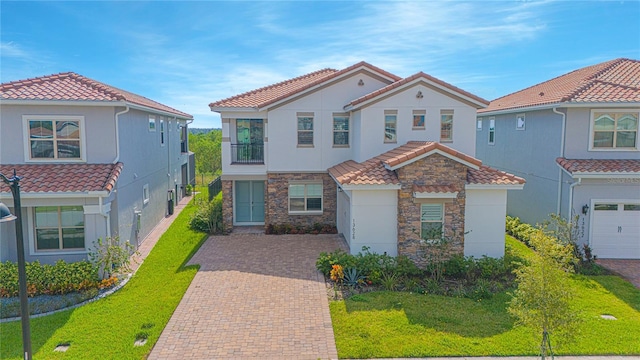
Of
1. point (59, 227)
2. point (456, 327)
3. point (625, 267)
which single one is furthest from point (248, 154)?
point (625, 267)

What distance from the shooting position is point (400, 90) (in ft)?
58.1

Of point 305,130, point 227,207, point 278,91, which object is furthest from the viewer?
point 278,91

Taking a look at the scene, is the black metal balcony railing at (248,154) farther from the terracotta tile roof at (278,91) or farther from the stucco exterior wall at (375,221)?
the stucco exterior wall at (375,221)

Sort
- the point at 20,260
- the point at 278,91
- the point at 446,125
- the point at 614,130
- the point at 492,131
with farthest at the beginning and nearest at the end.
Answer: the point at 492,131, the point at 278,91, the point at 446,125, the point at 614,130, the point at 20,260

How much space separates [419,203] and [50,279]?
11829 mm

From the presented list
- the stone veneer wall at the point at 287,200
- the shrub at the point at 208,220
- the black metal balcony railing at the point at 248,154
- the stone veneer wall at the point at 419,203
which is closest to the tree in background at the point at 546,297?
the stone veneer wall at the point at 419,203

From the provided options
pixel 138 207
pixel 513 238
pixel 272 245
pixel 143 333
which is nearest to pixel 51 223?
pixel 138 207

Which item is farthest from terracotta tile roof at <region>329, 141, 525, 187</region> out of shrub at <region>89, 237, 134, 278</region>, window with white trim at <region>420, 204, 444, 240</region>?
shrub at <region>89, 237, 134, 278</region>

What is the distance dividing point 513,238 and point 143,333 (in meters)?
16.1

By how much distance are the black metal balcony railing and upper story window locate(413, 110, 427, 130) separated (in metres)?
7.09

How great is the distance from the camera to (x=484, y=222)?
1521 centimetres

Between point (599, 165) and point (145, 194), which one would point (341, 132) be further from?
point (599, 165)

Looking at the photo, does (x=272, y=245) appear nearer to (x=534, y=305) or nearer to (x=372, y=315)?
(x=372, y=315)

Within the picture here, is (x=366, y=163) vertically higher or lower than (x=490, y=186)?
higher
